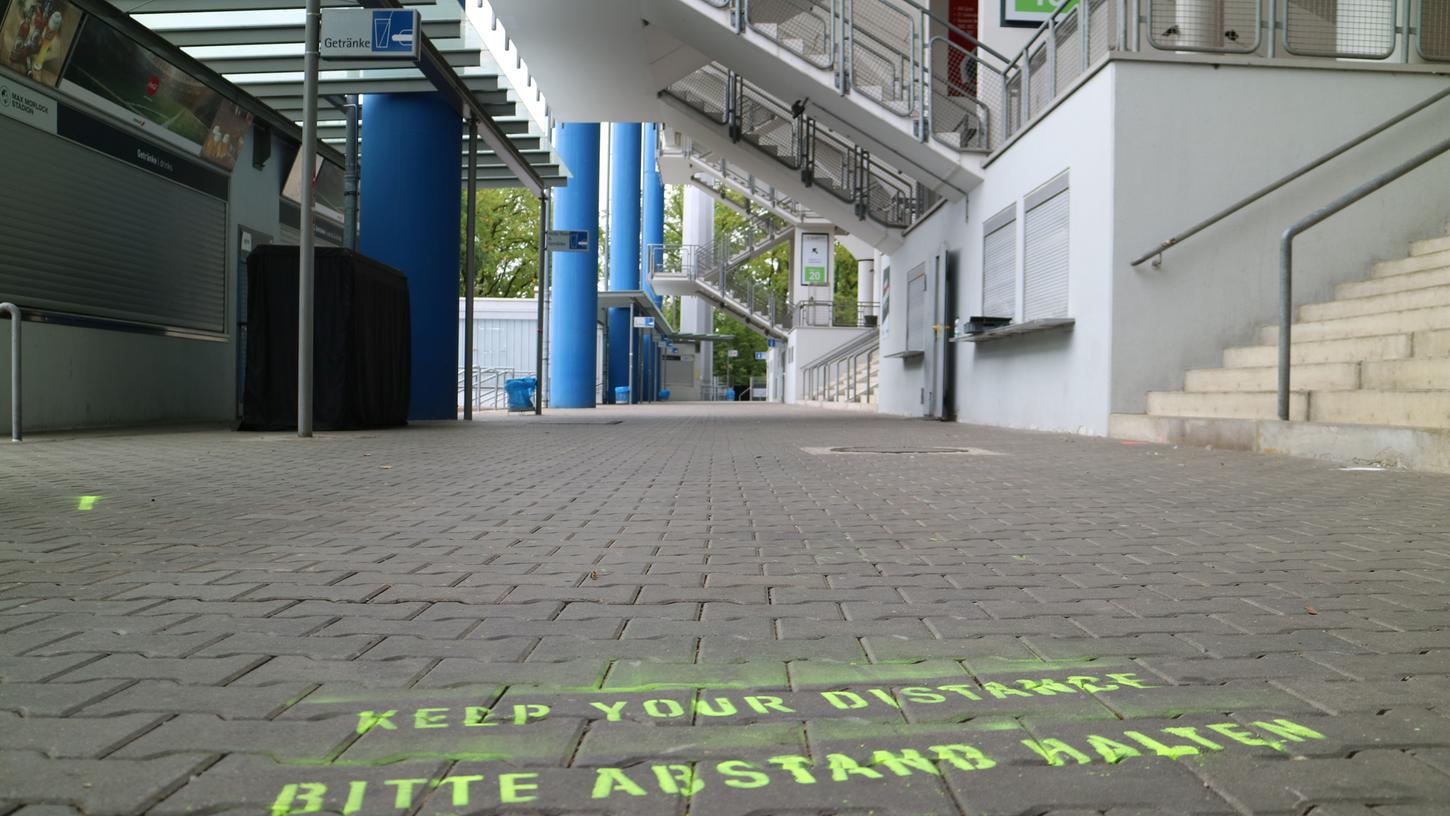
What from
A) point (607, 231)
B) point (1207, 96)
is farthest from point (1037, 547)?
point (607, 231)

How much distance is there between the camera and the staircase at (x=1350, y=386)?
8.46m

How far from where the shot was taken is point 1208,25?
12.9m

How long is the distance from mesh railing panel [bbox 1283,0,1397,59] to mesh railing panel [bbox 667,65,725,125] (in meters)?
11.3

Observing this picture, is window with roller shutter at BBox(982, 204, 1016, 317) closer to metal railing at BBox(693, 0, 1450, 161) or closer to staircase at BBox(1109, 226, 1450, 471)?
metal railing at BBox(693, 0, 1450, 161)

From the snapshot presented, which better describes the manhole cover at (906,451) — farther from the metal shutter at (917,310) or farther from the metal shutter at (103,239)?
the metal shutter at (917,310)

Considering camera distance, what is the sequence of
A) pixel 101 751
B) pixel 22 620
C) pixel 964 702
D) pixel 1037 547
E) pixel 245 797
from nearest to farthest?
pixel 245 797, pixel 101 751, pixel 964 702, pixel 22 620, pixel 1037 547

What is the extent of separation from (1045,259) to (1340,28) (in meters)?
4.33

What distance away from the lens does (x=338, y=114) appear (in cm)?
1869

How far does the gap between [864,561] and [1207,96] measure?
418 inches

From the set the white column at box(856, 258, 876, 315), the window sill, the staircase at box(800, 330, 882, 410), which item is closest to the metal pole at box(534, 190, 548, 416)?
the window sill

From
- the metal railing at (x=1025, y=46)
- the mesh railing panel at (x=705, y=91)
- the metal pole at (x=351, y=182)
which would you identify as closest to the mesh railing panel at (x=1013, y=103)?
the metal railing at (x=1025, y=46)

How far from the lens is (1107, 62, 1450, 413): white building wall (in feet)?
41.3

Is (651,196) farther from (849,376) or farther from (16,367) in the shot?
(16,367)

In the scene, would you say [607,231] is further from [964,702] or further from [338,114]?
[964,702]
